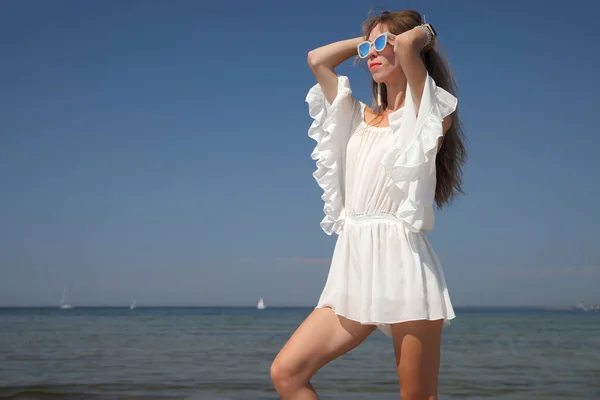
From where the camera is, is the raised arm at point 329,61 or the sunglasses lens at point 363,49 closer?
the sunglasses lens at point 363,49

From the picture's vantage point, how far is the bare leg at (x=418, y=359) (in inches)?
105

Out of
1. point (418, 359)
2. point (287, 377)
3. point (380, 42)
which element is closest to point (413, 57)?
point (380, 42)

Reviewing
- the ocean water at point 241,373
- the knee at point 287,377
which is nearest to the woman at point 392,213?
the knee at point 287,377

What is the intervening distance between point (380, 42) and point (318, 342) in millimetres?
1245

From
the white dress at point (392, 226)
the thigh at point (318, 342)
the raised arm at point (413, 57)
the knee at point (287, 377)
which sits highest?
the raised arm at point (413, 57)

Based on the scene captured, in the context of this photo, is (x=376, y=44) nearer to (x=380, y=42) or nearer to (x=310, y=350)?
(x=380, y=42)

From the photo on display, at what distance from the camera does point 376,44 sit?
2939 millimetres

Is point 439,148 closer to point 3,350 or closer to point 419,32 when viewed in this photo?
point 419,32

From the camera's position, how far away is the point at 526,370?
452 inches

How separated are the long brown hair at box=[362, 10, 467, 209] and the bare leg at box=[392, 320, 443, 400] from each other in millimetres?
648

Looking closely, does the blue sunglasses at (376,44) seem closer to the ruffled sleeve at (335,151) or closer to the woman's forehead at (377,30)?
the woman's forehead at (377,30)

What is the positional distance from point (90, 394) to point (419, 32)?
22.6 ft

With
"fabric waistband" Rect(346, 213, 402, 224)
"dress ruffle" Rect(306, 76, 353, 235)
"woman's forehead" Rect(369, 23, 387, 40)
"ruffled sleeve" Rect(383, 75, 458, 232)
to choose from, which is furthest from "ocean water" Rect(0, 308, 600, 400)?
"woman's forehead" Rect(369, 23, 387, 40)

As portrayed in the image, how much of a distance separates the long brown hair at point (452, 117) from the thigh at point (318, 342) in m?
0.71
